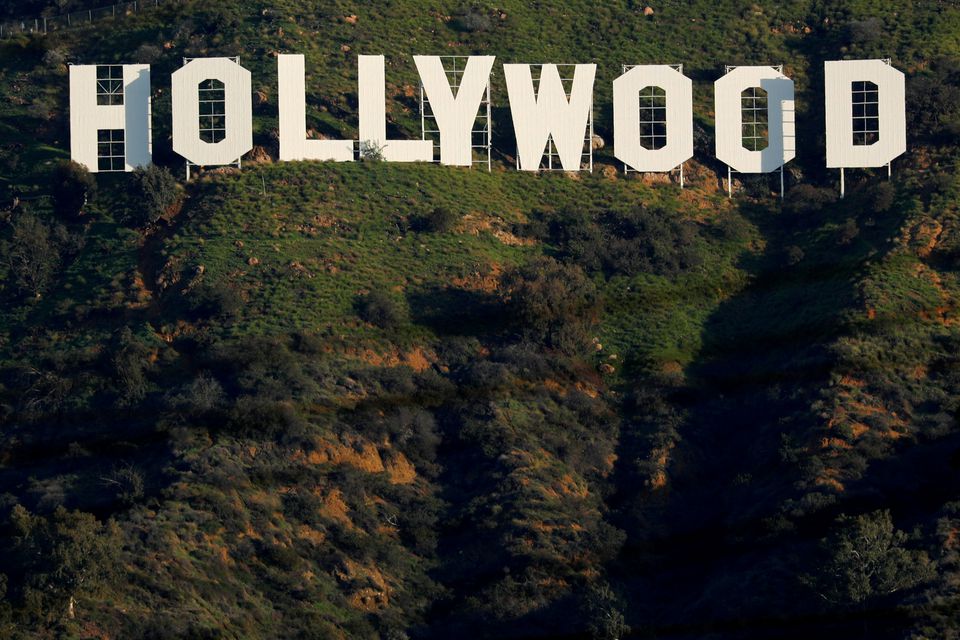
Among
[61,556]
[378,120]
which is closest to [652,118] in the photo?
[378,120]

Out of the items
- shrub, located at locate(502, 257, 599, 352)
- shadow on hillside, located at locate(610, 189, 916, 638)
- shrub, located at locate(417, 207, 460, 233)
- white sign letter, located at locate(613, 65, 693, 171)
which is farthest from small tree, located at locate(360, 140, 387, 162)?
shadow on hillside, located at locate(610, 189, 916, 638)

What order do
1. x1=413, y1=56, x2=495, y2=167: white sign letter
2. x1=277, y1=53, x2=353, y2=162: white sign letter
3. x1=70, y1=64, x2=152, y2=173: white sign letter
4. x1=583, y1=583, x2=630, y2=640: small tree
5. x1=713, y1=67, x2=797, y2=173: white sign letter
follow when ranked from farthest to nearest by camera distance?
x1=713, y1=67, x2=797, y2=173: white sign letter
x1=413, y1=56, x2=495, y2=167: white sign letter
x1=70, y1=64, x2=152, y2=173: white sign letter
x1=277, y1=53, x2=353, y2=162: white sign letter
x1=583, y1=583, x2=630, y2=640: small tree

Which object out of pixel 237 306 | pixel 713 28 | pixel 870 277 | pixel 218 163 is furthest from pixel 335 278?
pixel 713 28

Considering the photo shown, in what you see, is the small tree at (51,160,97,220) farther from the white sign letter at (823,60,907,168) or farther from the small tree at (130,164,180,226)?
the white sign letter at (823,60,907,168)

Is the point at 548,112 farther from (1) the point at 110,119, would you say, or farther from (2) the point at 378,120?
(1) the point at 110,119

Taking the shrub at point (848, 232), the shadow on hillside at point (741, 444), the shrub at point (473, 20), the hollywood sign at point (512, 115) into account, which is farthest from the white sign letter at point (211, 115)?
the shrub at point (848, 232)

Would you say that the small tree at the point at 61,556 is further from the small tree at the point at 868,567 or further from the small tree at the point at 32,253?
the small tree at the point at 868,567
